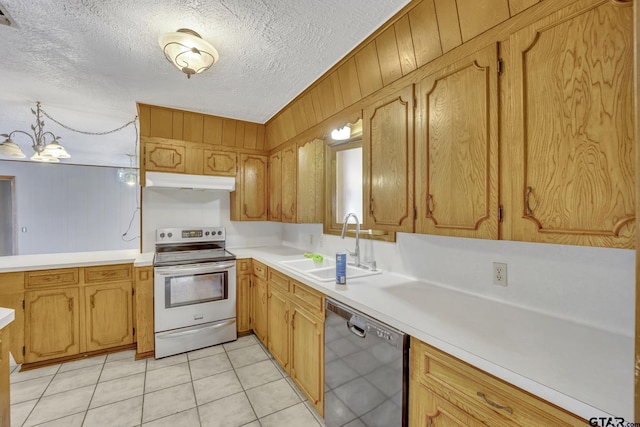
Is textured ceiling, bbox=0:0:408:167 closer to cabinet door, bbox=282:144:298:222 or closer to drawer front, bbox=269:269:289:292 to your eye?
cabinet door, bbox=282:144:298:222

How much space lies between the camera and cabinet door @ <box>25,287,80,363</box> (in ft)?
7.88

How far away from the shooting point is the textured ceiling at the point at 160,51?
1.47 metres

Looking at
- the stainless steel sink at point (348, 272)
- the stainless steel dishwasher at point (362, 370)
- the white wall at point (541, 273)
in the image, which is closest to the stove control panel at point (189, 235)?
the stainless steel sink at point (348, 272)

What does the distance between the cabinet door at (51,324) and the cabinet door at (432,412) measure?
9.71 ft

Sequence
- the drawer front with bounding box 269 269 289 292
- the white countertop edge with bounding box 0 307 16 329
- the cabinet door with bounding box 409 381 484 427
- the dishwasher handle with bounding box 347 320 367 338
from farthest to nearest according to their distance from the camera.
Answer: the drawer front with bounding box 269 269 289 292
the dishwasher handle with bounding box 347 320 367 338
the white countertop edge with bounding box 0 307 16 329
the cabinet door with bounding box 409 381 484 427

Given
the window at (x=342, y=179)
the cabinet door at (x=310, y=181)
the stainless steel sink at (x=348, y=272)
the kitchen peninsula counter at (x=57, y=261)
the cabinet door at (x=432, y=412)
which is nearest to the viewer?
the cabinet door at (x=432, y=412)

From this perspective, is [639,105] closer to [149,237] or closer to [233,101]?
[233,101]

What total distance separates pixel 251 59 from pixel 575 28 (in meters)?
1.76

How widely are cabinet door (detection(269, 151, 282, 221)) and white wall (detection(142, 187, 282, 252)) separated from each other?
43cm

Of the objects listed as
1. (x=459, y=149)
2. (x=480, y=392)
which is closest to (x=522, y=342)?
(x=480, y=392)

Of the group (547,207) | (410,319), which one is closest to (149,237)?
(410,319)

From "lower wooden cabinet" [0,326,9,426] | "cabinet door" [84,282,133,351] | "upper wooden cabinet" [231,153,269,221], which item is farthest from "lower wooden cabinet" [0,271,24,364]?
"upper wooden cabinet" [231,153,269,221]

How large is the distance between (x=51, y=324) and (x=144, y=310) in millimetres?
770

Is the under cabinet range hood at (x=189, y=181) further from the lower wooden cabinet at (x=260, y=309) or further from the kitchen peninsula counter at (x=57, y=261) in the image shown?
the lower wooden cabinet at (x=260, y=309)
